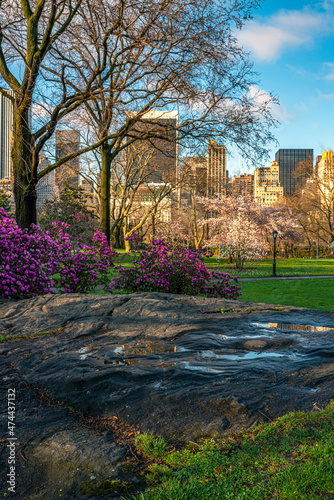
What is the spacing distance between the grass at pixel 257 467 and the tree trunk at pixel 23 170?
30.9 ft

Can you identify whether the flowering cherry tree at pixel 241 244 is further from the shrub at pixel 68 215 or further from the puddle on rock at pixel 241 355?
the puddle on rock at pixel 241 355

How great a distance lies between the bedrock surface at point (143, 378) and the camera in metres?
Result: 2.36

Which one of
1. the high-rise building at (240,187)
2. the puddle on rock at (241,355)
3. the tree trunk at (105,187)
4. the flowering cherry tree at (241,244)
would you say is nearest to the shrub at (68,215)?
the tree trunk at (105,187)

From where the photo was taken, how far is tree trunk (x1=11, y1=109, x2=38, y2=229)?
33.8 ft

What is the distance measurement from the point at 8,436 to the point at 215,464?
1.43 meters

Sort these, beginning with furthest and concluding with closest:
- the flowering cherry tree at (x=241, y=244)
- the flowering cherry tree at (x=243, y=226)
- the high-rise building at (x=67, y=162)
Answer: the flowering cherry tree at (x=243, y=226)
the flowering cherry tree at (x=241, y=244)
the high-rise building at (x=67, y=162)

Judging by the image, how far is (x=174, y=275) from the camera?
9.84m

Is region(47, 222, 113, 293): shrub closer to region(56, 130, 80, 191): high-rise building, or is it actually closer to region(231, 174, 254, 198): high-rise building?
region(56, 130, 80, 191): high-rise building

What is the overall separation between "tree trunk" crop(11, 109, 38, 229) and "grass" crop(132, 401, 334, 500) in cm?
942

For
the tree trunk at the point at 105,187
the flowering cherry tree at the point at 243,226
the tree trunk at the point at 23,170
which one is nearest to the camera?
the tree trunk at the point at 23,170

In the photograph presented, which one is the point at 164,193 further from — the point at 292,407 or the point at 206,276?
the point at 292,407

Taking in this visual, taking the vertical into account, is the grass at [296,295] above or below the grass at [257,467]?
below

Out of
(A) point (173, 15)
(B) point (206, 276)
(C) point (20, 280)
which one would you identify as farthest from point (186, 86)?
(C) point (20, 280)

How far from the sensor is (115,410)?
2.90m
